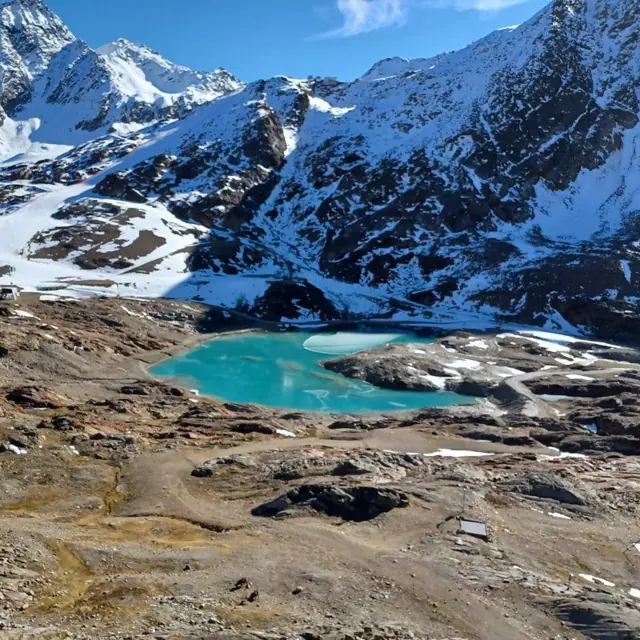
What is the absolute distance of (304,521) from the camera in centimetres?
2917

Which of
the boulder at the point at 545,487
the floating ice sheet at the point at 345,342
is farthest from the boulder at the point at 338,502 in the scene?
the floating ice sheet at the point at 345,342

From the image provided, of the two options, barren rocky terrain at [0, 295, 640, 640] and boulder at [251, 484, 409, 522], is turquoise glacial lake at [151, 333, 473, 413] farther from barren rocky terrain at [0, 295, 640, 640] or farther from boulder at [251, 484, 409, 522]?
boulder at [251, 484, 409, 522]

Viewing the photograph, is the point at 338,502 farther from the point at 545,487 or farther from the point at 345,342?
the point at 345,342

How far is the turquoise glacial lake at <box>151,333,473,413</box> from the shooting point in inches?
2997

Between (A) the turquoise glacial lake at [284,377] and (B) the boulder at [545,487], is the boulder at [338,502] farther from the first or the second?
(A) the turquoise glacial lake at [284,377]

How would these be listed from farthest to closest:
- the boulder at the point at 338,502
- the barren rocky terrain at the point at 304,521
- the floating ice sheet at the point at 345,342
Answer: the floating ice sheet at the point at 345,342, the boulder at the point at 338,502, the barren rocky terrain at the point at 304,521

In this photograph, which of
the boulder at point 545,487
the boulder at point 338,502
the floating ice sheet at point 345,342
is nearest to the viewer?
the boulder at point 338,502

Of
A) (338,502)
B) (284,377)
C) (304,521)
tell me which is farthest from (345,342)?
(304,521)

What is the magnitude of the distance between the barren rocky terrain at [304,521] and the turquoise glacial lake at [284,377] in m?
11.7

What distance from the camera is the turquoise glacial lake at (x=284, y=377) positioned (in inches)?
2997

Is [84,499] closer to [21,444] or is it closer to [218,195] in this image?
[21,444]

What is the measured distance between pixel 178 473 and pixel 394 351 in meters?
60.8

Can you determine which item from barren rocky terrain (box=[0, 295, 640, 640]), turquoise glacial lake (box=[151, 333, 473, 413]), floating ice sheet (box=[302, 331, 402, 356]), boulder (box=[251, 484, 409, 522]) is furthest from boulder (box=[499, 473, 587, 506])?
floating ice sheet (box=[302, 331, 402, 356])

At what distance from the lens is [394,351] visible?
93562mm
